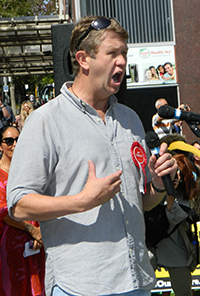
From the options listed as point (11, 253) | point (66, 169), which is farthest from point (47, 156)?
point (11, 253)

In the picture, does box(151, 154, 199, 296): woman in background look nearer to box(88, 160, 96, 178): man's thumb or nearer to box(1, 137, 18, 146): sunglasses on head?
box(1, 137, 18, 146): sunglasses on head

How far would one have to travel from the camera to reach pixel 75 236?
183 centimetres

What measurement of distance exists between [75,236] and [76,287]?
215 mm

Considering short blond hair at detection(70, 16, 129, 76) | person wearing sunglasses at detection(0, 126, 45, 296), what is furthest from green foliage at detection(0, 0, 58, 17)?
short blond hair at detection(70, 16, 129, 76)

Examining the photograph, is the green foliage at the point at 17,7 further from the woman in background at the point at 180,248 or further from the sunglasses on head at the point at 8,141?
the woman in background at the point at 180,248

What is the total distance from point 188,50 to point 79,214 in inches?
409

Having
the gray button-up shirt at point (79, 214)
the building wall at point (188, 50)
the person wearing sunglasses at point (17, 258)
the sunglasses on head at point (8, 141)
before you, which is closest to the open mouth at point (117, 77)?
the gray button-up shirt at point (79, 214)

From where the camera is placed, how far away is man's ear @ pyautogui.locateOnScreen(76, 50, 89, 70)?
2033 mm

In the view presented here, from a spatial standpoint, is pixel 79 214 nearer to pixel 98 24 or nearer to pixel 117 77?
pixel 117 77

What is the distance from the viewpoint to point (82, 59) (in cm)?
205

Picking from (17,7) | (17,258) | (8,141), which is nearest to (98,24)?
(17,258)

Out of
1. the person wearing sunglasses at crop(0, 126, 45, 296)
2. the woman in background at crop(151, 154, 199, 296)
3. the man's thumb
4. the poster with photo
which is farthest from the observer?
the poster with photo

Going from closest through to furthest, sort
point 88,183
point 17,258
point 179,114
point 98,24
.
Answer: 1. point 88,183
2. point 98,24
3. point 179,114
4. point 17,258

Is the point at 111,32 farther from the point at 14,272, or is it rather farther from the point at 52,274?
the point at 14,272
